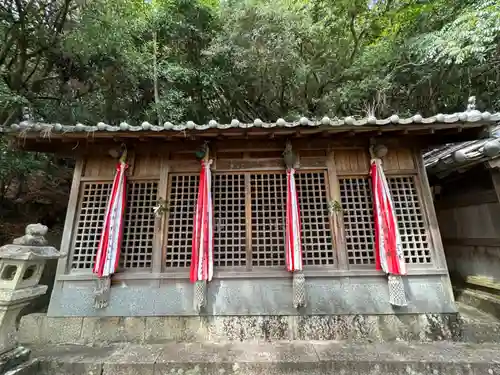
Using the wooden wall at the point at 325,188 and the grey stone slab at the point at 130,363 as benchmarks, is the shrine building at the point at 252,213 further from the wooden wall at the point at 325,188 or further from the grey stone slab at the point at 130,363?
the grey stone slab at the point at 130,363

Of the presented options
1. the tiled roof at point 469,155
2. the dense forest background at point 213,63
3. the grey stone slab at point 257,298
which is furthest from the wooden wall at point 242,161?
the dense forest background at point 213,63

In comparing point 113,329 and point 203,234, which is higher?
point 203,234

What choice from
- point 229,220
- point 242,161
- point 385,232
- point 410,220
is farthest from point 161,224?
point 410,220

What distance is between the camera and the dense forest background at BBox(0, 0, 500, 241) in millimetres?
7992

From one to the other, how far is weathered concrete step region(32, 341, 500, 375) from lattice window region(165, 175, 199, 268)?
1703mm

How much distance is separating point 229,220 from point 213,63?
868 centimetres

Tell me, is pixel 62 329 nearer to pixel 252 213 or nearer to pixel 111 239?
pixel 111 239

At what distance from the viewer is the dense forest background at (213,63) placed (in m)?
7.99

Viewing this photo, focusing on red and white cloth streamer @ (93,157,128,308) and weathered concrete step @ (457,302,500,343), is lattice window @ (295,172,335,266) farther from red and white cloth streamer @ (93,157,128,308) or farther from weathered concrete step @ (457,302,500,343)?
red and white cloth streamer @ (93,157,128,308)

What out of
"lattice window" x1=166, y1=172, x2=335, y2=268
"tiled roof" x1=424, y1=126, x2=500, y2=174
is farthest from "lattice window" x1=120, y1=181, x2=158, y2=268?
"tiled roof" x1=424, y1=126, x2=500, y2=174

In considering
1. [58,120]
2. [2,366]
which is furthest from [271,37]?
[2,366]

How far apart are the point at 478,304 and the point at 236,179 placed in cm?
688

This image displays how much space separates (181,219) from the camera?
567 cm

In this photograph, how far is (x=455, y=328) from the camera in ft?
15.9
